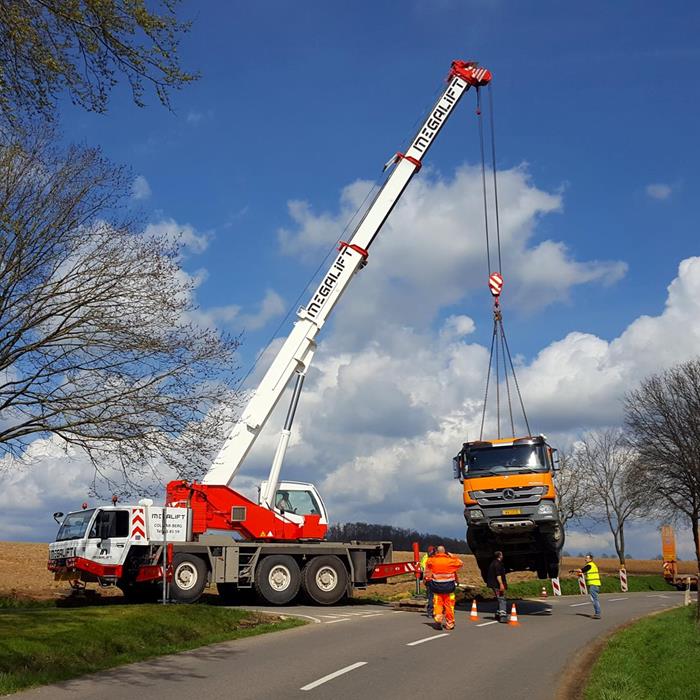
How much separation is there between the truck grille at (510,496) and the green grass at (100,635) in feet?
17.3

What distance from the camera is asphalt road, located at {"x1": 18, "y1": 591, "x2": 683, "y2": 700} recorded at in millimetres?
9617

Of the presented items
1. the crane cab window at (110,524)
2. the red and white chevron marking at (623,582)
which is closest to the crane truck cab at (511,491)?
the crane cab window at (110,524)

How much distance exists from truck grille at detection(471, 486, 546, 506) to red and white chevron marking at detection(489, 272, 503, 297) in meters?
5.38

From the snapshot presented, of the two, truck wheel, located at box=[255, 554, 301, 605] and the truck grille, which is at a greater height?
the truck grille

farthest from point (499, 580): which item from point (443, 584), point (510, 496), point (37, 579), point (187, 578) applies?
point (37, 579)

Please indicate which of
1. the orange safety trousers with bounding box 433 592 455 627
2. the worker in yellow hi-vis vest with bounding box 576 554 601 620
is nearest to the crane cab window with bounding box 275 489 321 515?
the worker in yellow hi-vis vest with bounding box 576 554 601 620

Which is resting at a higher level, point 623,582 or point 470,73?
point 470,73

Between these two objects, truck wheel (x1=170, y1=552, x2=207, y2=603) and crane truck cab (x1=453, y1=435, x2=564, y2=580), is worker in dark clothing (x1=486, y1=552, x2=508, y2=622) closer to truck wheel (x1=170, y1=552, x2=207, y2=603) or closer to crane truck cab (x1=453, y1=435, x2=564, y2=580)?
crane truck cab (x1=453, y1=435, x2=564, y2=580)

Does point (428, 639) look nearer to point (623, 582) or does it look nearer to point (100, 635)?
point (100, 635)

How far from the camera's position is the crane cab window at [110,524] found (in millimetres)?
21312

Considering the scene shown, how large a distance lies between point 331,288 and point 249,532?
23.0 feet

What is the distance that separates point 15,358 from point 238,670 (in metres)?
7.25

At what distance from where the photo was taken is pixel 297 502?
23.8 metres

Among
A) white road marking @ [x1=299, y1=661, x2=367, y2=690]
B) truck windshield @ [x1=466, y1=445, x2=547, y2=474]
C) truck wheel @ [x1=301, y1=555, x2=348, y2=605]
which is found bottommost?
white road marking @ [x1=299, y1=661, x2=367, y2=690]
